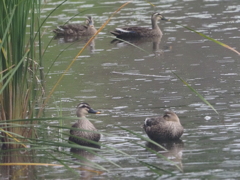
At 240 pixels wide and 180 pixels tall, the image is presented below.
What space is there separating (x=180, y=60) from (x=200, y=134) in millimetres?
6157

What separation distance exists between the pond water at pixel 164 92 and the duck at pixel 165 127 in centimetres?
16

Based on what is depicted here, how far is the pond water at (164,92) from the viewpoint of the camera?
7496 millimetres

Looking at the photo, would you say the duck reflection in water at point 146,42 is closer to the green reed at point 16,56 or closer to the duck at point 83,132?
the duck at point 83,132

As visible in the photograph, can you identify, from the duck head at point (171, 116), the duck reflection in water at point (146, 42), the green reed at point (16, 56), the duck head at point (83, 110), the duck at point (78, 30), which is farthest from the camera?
the duck at point (78, 30)

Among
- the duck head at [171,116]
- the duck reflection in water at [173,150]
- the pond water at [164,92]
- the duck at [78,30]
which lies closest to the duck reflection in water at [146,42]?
the pond water at [164,92]

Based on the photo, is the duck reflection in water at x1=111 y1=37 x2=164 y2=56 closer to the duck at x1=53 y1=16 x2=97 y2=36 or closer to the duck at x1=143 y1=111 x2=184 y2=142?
the duck at x1=53 y1=16 x2=97 y2=36

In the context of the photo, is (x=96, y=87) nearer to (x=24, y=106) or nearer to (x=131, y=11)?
(x=24, y=106)

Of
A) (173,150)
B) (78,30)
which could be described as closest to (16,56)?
(173,150)

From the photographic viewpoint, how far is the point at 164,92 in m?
11.7

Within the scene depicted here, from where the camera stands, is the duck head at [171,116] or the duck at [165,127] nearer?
the duck at [165,127]

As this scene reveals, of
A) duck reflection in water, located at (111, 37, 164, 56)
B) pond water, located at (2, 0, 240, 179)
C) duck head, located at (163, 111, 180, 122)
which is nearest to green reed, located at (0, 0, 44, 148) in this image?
pond water, located at (2, 0, 240, 179)


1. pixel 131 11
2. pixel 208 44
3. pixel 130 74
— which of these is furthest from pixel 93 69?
pixel 131 11

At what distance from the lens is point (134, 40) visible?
1948cm

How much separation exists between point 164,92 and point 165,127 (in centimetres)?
282
